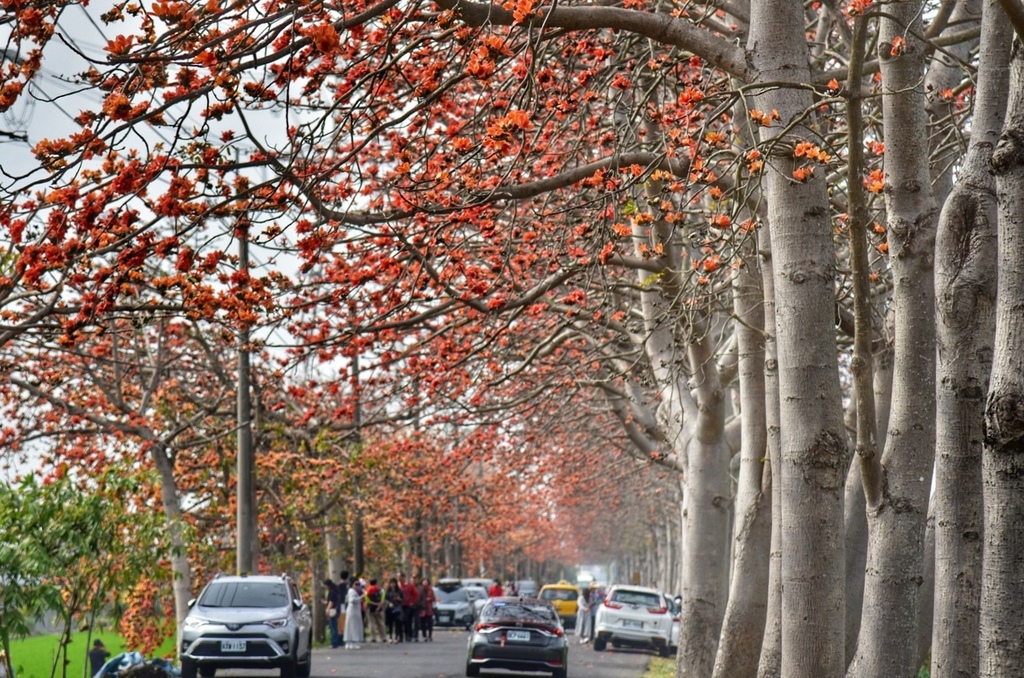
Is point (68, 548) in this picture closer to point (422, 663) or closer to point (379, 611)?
point (422, 663)

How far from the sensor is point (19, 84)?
6.56 m

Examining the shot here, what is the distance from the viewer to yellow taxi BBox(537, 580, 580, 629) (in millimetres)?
42062

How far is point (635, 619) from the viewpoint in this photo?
2866cm

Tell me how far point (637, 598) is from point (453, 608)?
53.8ft

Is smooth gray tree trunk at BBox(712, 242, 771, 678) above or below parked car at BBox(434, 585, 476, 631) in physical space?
above

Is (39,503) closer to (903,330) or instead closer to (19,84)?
(19,84)

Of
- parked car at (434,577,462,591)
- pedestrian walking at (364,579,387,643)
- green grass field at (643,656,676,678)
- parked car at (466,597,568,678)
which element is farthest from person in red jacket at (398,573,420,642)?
parked car at (466,597,568,678)

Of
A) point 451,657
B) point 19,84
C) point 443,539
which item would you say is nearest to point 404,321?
point 19,84

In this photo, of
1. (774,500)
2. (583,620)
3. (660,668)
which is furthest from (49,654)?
(774,500)

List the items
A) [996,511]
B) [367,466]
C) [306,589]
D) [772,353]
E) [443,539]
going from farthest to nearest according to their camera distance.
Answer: [443,539], [306,589], [367,466], [772,353], [996,511]

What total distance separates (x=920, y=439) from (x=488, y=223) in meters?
3.91

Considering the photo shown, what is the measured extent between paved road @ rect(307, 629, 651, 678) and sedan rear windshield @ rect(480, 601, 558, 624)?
0.91m

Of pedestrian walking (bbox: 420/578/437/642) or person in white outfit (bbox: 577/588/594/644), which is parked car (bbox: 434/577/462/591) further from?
pedestrian walking (bbox: 420/578/437/642)

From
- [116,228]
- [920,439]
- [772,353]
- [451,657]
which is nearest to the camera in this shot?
[920,439]
